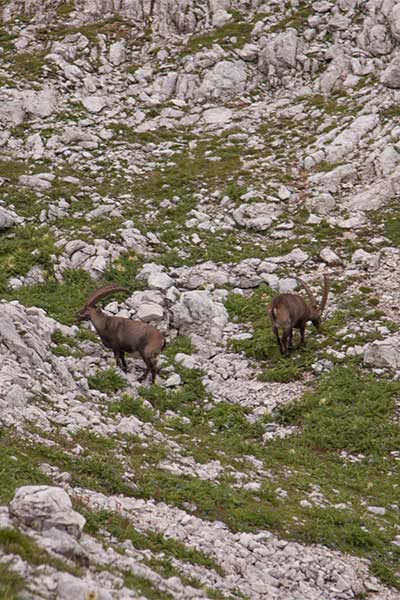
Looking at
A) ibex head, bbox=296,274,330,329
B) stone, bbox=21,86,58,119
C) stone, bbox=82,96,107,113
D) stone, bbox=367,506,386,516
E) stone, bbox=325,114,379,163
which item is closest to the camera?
stone, bbox=367,506,386,516

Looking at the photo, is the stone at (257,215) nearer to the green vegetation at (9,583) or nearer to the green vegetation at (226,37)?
the green vegetation at (226,37)

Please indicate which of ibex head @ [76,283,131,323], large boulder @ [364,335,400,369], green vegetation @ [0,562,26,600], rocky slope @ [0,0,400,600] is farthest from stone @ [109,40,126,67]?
green vegetation @ [0,562,26,600]

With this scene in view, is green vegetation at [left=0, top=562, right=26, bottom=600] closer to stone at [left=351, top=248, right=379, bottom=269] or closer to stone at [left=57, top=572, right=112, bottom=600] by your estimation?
stone at [left=57, top=572, right=112, bottom=600]

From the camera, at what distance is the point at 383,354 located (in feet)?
53.4

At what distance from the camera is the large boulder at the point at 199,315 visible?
18.9 m

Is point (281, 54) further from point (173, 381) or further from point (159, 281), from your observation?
point (173, 381)

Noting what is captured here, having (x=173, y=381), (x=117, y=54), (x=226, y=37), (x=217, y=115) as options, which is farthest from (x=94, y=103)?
(x=173, y=381)

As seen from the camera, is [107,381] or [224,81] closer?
[107,381]

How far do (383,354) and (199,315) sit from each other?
228 inches

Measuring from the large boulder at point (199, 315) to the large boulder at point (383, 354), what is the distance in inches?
180

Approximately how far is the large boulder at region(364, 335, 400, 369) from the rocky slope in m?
0.08

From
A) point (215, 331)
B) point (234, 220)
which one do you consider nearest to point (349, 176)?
point (234, 220)

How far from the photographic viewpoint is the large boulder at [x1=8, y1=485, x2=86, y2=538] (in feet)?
21.7

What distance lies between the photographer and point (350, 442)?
550 inches
